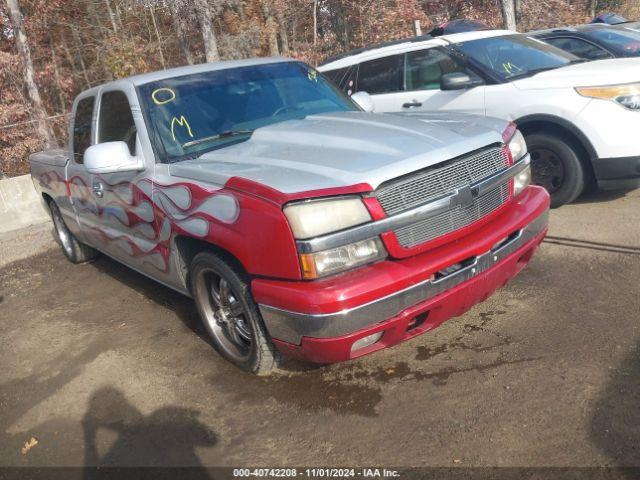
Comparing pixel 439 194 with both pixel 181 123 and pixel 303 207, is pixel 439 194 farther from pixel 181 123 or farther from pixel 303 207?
pixel 181 123

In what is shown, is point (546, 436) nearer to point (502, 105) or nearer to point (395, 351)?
point (395, 351)

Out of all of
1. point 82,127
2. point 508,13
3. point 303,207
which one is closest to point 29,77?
point 82,127

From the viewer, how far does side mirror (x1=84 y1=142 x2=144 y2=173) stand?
366 cm

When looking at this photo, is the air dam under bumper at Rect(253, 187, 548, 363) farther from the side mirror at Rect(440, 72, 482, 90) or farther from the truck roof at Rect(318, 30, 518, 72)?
the truck roof at Rect(318, 30, 518, 72)

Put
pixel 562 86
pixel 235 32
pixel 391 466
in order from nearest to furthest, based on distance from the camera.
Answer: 1. pixel 391 466
2. pixel 562 86
3. pixel 235 32

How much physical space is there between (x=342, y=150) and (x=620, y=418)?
1.93 metres

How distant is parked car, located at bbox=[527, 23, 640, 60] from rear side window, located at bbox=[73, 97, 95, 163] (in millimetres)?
6730

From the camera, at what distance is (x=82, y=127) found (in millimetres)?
5191

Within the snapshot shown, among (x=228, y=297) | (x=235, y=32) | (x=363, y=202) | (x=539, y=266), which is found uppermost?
(x=235, y=32)

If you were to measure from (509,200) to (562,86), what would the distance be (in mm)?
2618

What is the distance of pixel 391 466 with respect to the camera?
2613 millimetres

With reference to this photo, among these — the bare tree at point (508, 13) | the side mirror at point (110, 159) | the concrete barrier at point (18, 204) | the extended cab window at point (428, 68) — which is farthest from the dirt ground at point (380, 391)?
the bare tree at point (508, 13)

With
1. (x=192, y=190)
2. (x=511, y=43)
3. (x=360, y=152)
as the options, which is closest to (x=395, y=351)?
(x=360, y=152)

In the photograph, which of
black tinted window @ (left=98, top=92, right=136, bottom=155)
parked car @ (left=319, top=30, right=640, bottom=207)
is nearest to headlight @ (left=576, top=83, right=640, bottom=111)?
parked car @ (left=319, top=30, right=640, bottom=207)
